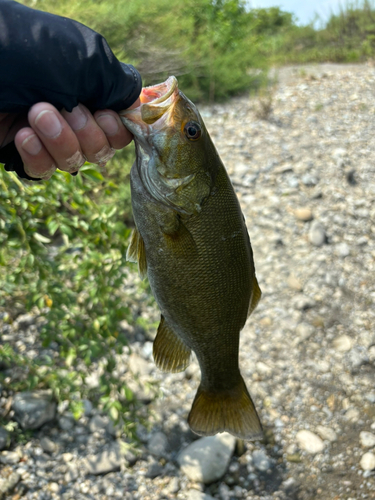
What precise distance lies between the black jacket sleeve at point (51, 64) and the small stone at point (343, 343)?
12.1ft

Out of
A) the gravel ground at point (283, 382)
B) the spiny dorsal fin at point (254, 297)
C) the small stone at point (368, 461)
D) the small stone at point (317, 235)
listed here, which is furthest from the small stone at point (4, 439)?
the small stone at point (317, 235)

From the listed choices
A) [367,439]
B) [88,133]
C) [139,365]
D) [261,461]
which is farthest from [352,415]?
[88,133]

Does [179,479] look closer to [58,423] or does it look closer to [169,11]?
[58,423]

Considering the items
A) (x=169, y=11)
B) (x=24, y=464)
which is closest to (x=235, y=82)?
(x=169, y=11)

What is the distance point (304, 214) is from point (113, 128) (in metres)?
4.67

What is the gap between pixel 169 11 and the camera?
11.1 m

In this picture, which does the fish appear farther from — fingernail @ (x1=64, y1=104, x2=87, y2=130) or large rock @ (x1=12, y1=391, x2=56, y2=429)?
large rock @ (x1=12, y1=391, x2=56, y2=429)

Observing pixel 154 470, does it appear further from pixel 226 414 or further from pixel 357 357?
pixel 357 357

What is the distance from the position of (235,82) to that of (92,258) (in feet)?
29.4

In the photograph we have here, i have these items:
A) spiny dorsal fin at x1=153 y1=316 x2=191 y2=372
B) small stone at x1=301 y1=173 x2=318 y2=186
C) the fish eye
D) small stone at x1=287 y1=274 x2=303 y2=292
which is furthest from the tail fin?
small stone at x1=301 y1=173 x2=318 y2=186

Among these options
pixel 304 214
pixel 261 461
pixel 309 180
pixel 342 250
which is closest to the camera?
pixel 261 461

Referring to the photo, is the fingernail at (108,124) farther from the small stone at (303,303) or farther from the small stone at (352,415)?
the small stone at (303,303)

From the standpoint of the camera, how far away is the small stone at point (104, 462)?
3.23 m

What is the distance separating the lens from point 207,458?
3.32 m
